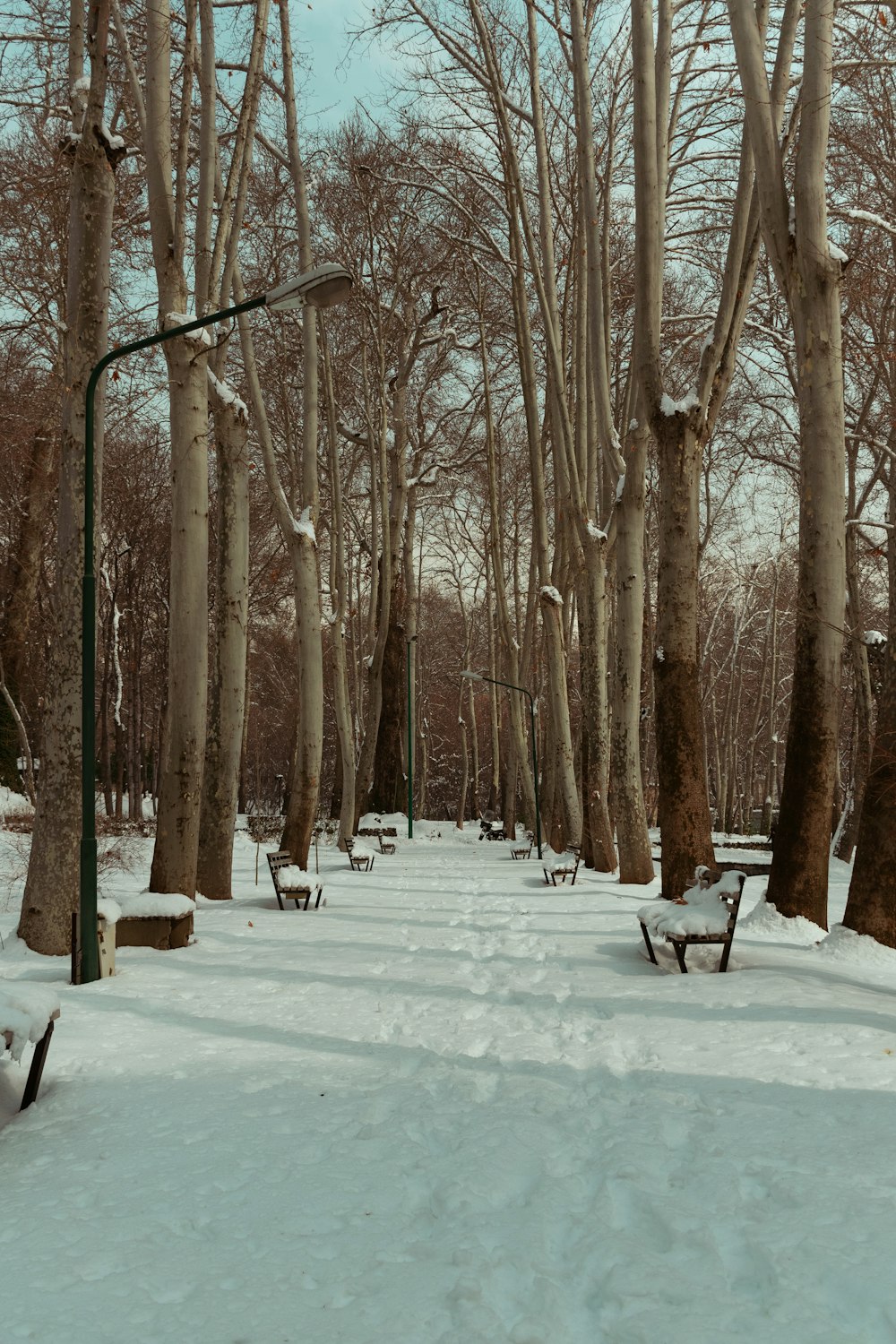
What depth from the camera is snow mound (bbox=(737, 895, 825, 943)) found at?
820cm

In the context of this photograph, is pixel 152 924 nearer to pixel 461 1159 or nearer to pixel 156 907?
pixel 156 907

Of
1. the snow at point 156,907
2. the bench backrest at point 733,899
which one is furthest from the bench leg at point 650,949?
the snow at point 156,907

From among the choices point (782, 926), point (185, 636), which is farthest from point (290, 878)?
point (782, 926)

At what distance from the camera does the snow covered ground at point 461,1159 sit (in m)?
2.96

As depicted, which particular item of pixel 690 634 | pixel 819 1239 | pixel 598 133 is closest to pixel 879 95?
pixel 598 133

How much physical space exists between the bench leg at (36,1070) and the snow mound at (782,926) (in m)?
5.72

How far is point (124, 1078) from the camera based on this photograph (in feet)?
17.2

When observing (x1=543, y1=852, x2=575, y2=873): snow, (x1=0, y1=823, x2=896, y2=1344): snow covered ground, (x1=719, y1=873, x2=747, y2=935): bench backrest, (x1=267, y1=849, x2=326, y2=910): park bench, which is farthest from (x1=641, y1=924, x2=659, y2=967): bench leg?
(x1=543, y1=852, x2=575, y2=873): snow

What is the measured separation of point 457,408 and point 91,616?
21781 millimetres

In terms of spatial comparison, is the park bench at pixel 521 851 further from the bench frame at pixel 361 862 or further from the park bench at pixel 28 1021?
the park bench at pixel 28 1021

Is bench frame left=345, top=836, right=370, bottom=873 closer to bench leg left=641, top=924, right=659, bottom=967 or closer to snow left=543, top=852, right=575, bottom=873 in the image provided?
snow left=543, top=852, right=575, bottom=873

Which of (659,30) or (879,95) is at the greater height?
(879,95)

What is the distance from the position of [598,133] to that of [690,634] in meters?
11.2

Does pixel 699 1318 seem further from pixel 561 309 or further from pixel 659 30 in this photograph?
pixel 561 309
